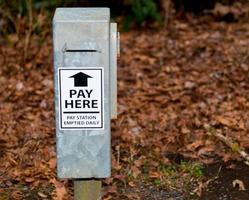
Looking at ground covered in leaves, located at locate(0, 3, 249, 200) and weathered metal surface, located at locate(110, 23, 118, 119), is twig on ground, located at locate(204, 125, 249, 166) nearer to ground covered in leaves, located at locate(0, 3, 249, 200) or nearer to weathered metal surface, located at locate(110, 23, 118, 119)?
ground covered in leaves, located at locate(0, 3, 249, 200)

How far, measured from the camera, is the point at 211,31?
7.84 metres

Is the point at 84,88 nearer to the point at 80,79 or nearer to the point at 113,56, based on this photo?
the point at 80,79

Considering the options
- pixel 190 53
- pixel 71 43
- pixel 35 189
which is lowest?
pixel 35 189

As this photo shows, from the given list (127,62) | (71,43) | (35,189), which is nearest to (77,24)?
(71,43)

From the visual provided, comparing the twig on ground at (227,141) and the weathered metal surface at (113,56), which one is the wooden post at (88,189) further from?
the twig on ground at (227,141)

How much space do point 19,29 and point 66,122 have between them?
13.6 feet

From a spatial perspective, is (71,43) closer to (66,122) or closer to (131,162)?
(66,122)

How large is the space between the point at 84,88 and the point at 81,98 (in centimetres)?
6

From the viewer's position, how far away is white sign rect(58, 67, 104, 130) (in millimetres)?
3162

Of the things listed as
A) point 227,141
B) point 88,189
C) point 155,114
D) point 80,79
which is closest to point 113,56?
point 80,79

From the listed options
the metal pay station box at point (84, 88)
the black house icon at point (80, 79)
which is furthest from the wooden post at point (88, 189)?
the black house icon at point (80, 79)

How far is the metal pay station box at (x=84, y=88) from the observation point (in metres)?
3.11

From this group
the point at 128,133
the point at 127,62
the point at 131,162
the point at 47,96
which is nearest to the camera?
the point at 131,162

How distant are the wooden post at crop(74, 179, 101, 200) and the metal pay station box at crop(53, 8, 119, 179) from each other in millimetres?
88
